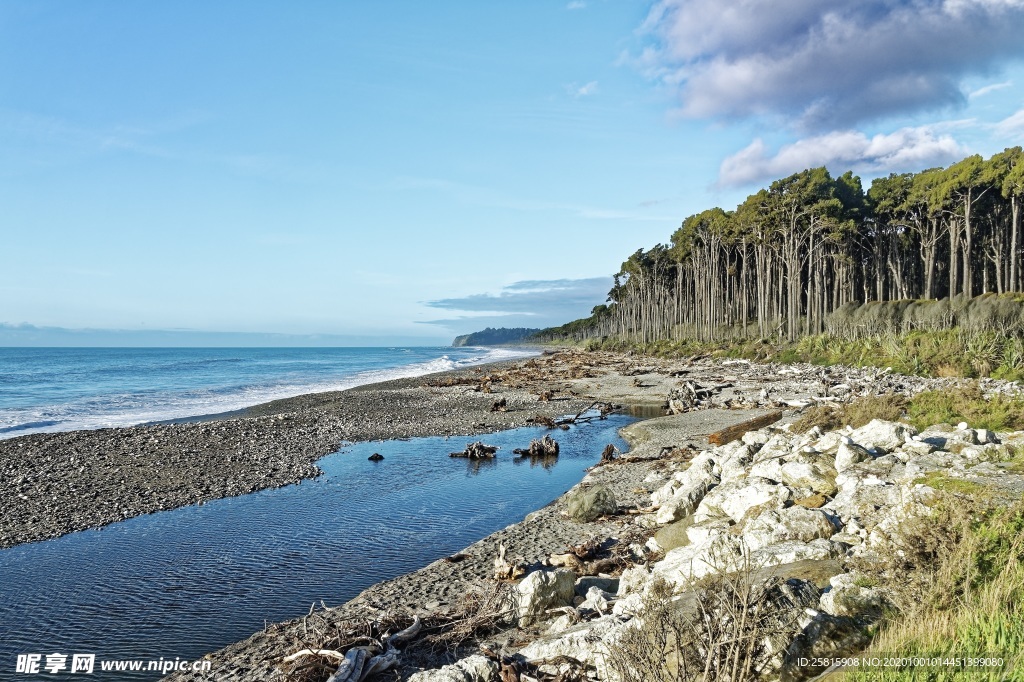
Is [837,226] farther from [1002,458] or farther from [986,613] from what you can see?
[986,613]

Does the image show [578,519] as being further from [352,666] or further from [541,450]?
[541,450]

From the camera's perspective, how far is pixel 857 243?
214 ft

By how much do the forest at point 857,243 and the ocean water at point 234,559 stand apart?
3215cm

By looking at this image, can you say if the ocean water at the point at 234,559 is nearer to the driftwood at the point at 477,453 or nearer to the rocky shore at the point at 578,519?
the rocky shore at the point at 578,519

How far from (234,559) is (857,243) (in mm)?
70407

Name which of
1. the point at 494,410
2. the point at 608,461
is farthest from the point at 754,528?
the point at 494,410

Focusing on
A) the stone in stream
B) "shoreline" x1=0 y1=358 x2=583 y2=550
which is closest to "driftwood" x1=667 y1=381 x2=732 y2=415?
"shoreline" x1=0 y1=358 x2=583 y2=550

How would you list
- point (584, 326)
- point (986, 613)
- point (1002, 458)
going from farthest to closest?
1. point (584, 326)
2. point (1002, 458)
3. point (986, 613)


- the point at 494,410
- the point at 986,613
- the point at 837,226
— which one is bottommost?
the point at 494,410

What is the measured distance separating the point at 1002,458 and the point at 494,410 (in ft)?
70.3

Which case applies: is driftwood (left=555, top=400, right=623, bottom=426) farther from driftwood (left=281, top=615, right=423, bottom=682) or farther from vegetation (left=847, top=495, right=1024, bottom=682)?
vegetation (left=847, top=495, right=1024, bottom=682)

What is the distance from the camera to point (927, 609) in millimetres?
4109

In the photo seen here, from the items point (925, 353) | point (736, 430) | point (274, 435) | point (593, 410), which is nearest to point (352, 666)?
point (736, 430)

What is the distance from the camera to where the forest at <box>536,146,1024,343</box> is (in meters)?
44.9
